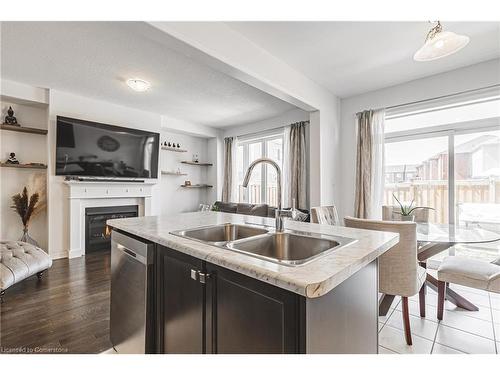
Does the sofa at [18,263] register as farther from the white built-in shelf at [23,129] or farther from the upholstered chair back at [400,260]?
the upholstered chair back at [400,260]

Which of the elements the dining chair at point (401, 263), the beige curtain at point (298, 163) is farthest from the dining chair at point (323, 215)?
the beige curtain at point (298, 163)

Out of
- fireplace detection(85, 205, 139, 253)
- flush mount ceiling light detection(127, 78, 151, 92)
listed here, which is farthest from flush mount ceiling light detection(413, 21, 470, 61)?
fireplace detection(85, 205, 139, 253)

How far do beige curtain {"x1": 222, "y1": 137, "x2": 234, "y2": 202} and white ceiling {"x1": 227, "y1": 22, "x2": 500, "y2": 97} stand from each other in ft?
9.25

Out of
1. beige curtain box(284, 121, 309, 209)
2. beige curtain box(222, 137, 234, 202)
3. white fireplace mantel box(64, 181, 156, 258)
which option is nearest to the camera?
white fireplace mantel box(64, 181, 156, 258)

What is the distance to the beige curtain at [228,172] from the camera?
18.4 feet

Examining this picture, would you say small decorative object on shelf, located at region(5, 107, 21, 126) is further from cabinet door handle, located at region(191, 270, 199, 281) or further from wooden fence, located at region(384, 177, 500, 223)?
wooden fence, located at region(384, 177, 500, 223)

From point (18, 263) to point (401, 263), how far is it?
11.5 ft

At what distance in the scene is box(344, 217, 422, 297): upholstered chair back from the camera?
5.50 ft

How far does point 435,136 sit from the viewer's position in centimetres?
331

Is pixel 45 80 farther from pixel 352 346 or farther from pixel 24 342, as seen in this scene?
pixel 352 346

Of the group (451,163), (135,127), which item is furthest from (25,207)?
(451,163)

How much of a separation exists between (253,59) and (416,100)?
231 cm

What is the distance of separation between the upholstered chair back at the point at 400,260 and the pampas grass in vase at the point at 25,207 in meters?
4.31
